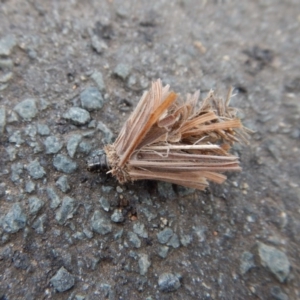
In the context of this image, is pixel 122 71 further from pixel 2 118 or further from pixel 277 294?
pixel 277 294

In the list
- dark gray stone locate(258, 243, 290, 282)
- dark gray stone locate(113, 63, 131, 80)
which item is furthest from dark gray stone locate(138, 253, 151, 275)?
dark gray stone locate(113, 63, 131, 80)

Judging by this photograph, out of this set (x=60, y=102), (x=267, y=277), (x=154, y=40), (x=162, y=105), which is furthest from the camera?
(x=154, y=40)

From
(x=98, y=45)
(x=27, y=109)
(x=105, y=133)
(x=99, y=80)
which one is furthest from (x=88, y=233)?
(x=98, y=45)

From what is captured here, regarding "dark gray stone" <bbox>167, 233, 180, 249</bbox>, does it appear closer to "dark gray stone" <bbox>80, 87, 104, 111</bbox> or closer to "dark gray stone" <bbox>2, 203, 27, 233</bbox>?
"dark gray stone" <bbox>2, 203, 27, 233</bbox>

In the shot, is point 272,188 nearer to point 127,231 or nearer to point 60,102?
point 127,231

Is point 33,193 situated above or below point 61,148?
below

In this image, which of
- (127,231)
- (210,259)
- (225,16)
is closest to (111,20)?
(225,16)

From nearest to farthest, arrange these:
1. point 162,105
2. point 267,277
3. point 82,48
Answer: point 162,105 → point 267,277 → point 82,48
